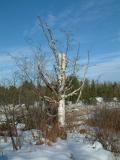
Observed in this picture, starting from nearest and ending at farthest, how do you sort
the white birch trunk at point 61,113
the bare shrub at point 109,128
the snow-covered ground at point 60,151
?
the snow-covered ground at point 60,151 < the bare shrub at point 109,128 < the white birch trunk at point 61,113

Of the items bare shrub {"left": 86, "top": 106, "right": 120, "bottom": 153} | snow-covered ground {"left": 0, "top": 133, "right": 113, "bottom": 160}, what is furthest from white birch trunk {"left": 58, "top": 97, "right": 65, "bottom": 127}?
snow-covered ground {"left": 0, "top": 133, "right": 113, "bottom": 160}

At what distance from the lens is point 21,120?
10.9 meters

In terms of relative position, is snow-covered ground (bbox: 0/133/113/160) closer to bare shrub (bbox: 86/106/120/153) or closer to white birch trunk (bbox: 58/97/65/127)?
bare shrub (bbox: 86/106/120/153)

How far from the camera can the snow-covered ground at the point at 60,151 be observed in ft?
19.3

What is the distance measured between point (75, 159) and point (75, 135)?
2989 millimetres

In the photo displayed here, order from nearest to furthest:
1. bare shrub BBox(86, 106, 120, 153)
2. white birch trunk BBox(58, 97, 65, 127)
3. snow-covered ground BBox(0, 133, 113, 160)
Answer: snow-covered ground BBox(0, 133, 113, 160)
bare shrub BBox(86, 106, 120, 153)
white birch trunk BBox(58, 97, 65, 127)

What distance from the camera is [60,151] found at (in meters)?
6.59

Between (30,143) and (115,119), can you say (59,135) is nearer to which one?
(30,143)

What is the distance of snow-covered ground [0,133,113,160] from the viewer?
5883mm

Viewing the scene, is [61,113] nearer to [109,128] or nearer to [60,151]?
[109,128]

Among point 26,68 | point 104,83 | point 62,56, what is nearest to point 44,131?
point 62,56

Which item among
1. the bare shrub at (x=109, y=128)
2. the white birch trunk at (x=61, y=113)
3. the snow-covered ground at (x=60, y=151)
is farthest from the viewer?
the white birch trunk at (x=61, y=113)

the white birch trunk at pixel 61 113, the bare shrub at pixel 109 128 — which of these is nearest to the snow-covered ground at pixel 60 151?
the bare shrub at pixel 109 128

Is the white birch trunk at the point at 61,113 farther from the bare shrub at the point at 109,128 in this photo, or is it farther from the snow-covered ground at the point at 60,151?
the snow-covered ground at the point at 60,151
